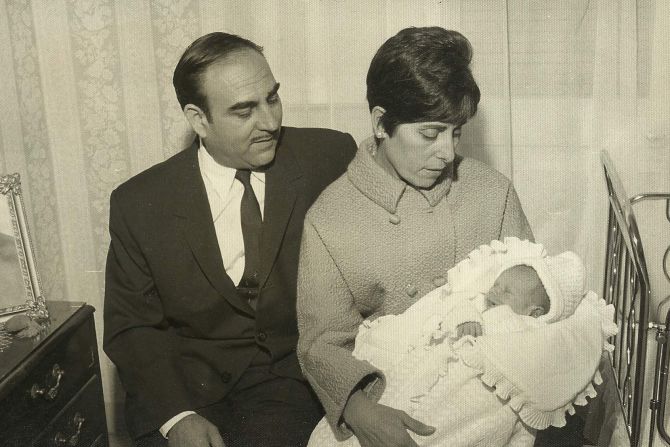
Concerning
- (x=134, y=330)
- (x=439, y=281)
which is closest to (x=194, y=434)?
(x=134, y=330)

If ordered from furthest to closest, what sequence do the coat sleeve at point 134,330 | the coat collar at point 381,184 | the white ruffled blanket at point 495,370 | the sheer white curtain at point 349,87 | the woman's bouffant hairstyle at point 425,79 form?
1. the sheer white curtain at point 349,87
2. the coat sleeve at point 134,330
3. the coat collar at point 381,184
4. the woman's bouffant hairstyle at point 425,79
5. the white ruffled blanket at point 495,370

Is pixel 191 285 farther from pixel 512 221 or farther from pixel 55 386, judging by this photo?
pixel 512 221

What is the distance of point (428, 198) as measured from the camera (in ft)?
5.80

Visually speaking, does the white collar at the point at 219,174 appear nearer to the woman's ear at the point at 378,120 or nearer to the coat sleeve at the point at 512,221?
the woman's ear at the point at 378,120

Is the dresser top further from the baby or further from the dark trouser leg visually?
the baby

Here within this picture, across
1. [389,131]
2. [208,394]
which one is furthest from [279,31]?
[208,394]

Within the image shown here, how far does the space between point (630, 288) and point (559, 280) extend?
0.38 metres

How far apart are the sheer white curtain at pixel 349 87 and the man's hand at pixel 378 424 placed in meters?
1.00

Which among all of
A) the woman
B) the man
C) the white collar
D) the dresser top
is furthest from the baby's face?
the dresser top

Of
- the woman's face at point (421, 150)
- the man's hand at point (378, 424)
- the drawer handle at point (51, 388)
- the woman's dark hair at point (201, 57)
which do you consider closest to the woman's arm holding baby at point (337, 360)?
the man's hand at point (378, 424)

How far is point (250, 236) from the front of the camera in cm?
198

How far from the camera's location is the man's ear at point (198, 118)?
1.97m

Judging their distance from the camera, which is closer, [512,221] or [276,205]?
[512,221]

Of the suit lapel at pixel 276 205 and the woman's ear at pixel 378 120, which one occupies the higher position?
the woman's ear at pixel 378 120
